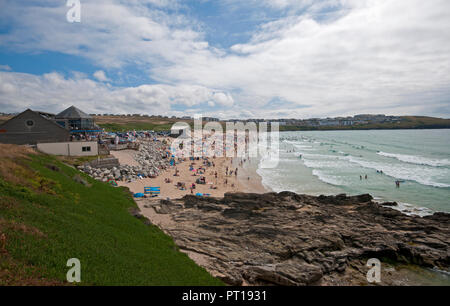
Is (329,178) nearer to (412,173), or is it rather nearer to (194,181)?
(412,173)

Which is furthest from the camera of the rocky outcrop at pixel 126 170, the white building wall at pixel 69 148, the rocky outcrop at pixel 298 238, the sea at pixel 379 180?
the white building wall at pixel 69 148

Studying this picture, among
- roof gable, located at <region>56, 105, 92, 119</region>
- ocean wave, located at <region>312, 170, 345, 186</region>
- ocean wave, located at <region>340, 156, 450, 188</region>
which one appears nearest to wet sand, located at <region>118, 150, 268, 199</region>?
roof gable, located at <region>56, 105, 92, 119</region>

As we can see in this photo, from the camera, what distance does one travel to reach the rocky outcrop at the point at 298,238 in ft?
36.0

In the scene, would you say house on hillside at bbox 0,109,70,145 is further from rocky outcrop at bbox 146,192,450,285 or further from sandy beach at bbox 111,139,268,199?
rocky outcrop at bbox 146,192,450,285

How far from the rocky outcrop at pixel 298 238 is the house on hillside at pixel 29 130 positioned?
1659 cm

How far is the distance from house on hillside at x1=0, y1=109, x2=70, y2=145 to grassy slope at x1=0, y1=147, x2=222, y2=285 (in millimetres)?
17053

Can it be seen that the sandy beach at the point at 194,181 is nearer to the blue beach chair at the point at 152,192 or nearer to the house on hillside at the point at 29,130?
the blue beach chair at the point at 152,192

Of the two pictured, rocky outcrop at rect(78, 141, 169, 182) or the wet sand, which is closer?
rocky outcrop at rect(78, 141, 169, 182)

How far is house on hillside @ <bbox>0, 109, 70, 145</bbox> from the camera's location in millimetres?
25094

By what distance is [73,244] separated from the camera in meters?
7.36

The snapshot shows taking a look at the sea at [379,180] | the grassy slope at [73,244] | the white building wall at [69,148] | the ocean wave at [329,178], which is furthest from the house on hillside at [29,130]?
the ocean wave at [329,178]
